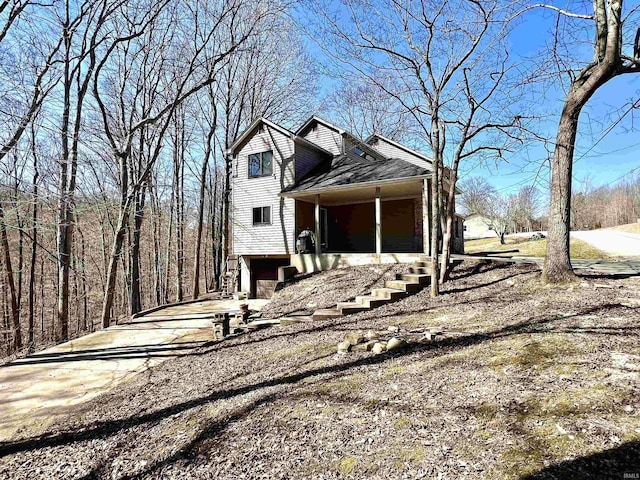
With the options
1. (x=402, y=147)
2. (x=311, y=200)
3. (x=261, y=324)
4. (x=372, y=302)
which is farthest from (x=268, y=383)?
(x=402, y=147)

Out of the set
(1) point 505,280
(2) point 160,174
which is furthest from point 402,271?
(2) point 160,174

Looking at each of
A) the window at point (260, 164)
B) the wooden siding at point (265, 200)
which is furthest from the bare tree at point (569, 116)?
the window at point (260, 164)

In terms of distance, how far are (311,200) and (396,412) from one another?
10.7 metres

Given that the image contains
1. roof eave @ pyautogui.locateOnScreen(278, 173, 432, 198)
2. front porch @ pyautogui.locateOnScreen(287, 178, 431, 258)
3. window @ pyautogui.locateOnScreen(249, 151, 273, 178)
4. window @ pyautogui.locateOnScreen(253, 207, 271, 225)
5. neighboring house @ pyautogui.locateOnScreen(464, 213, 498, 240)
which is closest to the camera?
roof eave @ pyautogui.locateOnScreen(278, 173, 432, 198)

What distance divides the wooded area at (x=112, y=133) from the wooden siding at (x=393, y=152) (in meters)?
5.62

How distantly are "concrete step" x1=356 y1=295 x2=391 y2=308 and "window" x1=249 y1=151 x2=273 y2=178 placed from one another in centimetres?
797

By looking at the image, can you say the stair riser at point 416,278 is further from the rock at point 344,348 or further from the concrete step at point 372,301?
Result: the rock at point 344,348

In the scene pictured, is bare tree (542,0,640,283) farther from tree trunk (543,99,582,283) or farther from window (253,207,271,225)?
window (253,207,271,225)

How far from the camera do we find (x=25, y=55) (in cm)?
646

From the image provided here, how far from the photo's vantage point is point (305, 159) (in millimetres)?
13406

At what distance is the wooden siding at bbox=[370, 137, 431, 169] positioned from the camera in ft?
46.4

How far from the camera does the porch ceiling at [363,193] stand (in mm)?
10894

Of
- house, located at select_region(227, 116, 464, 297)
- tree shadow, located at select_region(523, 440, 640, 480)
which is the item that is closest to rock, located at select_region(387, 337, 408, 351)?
tree shadow, located at select_region(523, 440, 640, 480)

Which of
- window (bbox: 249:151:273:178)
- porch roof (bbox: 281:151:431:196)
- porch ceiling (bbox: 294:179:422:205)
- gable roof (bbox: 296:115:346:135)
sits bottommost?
porch ceiling (bbox: 294:179:422:205)
